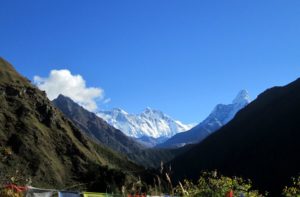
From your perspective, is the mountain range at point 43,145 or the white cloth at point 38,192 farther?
the mountain range at point 43,145

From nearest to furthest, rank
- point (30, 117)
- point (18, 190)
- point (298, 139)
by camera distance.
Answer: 1. point (18, 190)
2. point (30, 117)
3. point (298, 139)

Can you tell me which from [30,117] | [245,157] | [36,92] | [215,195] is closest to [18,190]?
[215,195]

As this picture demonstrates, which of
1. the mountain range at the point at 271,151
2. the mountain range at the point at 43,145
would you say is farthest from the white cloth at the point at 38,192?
the mountain range at the point at 271,151

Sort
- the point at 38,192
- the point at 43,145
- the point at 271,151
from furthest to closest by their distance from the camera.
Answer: the point at 271,151 < the point at 43,145 < the point at 38,192

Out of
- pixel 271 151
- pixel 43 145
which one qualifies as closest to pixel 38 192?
Answer: pixel 43 145

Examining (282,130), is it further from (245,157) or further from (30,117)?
(30,117)

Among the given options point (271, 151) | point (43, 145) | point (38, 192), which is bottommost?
point (38, 192)

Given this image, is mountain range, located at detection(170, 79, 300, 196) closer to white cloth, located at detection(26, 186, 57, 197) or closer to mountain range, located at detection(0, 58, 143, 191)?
mountain range, located at detection(0, 58, 143, 191)

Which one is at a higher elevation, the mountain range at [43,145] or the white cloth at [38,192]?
the mountain range at [43,145]

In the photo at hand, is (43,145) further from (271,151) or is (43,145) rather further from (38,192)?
(38,192)

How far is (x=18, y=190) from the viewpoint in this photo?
11.9m

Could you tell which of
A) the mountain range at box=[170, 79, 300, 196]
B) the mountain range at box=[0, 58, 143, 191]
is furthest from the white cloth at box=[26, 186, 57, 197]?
the mountain range at box=[170, 79, 300, 196]

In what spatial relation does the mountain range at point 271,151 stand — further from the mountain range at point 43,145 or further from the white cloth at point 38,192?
the white cloth at point 38,192

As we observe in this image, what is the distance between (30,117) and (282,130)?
258 feet
